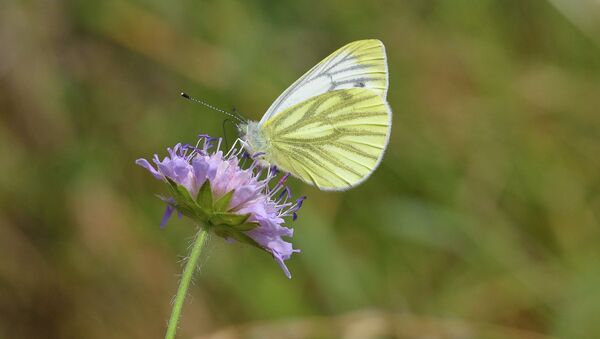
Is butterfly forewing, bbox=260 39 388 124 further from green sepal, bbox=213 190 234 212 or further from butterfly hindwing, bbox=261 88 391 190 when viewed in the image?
green sepal, bbox=213 190 234 212

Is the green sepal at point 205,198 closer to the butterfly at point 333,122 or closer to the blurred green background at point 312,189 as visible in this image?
the butterfly at point 333,122

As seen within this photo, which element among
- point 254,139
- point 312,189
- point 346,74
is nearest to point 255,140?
point 254,139

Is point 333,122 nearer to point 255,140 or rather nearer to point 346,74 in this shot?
point 346,74

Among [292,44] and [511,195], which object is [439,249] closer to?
[511,195]

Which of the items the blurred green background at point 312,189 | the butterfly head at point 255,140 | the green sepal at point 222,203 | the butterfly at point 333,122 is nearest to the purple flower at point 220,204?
the green sepal at point 222,203

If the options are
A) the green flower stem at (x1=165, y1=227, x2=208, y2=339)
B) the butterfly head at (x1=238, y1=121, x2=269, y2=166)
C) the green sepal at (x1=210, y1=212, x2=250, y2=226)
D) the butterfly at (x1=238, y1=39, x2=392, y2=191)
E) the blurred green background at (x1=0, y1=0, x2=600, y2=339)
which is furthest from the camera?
the blurred green background at (x1=0, y1=0, x2=600, y2=339)

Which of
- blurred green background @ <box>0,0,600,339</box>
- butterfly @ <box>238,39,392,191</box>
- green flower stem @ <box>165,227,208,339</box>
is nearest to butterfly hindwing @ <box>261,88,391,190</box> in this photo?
butterfly @ <box>238,39,392,191</box>
